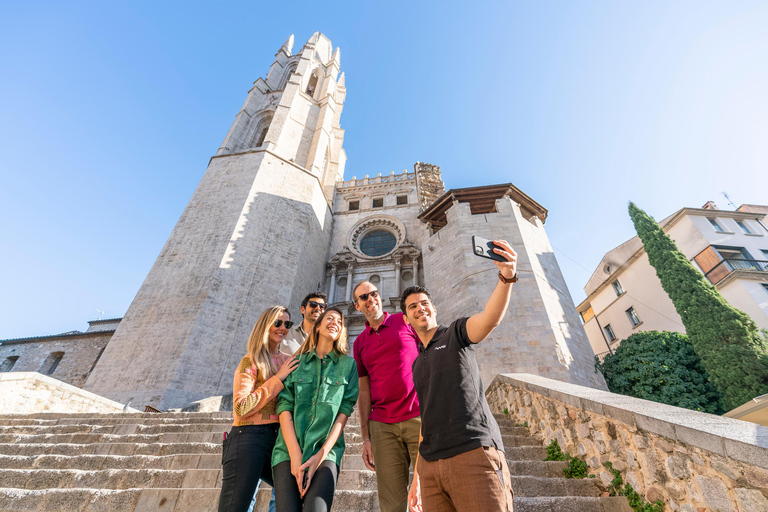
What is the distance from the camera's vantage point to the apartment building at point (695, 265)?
13.1 meters

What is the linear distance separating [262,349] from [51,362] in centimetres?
2069

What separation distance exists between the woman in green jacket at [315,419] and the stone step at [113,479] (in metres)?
2.13

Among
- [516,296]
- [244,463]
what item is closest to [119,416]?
[244,463]

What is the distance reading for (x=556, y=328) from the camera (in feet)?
34.2

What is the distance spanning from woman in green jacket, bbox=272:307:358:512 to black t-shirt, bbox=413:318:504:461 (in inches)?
20.3

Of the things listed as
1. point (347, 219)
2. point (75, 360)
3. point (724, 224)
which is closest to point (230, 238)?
point (347, 219)

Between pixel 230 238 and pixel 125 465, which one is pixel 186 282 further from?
pixel 125 465

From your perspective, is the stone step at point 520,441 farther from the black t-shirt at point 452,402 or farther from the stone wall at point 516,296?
the stone wall at point 516,296

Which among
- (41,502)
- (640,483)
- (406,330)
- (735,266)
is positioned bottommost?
(41,502)

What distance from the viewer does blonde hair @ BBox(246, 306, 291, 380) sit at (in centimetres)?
228

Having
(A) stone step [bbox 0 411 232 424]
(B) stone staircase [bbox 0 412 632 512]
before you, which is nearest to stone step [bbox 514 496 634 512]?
(B) stone staircase [bbox 0 412 632 512]

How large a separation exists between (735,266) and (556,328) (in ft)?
34.8

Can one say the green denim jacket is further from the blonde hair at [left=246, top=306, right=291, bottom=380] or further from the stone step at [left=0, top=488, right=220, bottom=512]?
the stone step at [left=0, top=488, right=220, bottom=512]

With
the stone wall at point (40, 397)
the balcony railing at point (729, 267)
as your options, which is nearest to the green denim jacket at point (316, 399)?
the stone wall at point (40, 397)
